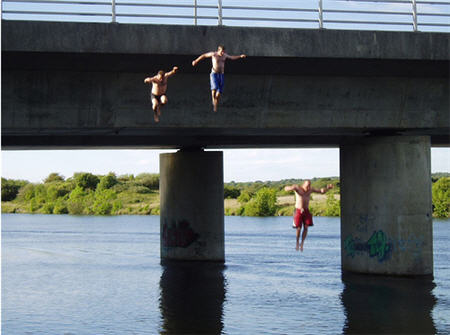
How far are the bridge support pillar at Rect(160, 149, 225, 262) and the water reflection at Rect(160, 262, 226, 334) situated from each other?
2.83 feet

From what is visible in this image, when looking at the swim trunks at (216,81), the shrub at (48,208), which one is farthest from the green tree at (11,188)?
the swim trunks at (216,81)

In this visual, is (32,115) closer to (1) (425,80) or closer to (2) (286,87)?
(2) (286,87)

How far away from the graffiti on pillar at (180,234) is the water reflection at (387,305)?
1039cm

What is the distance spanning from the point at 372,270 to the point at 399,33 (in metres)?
10.8

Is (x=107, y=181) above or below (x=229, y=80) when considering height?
above

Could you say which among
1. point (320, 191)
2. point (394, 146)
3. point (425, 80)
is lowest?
point (320, 191)

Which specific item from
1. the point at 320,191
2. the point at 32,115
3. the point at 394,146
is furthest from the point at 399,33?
the point at 320,191

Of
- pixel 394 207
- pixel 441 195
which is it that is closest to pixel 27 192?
pixel 441 195

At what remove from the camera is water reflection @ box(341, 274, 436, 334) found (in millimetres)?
27406

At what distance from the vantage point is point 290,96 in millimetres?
32094

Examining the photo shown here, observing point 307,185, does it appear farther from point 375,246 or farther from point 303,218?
point 375,246

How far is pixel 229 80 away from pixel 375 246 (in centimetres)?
1010

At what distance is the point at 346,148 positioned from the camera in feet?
125

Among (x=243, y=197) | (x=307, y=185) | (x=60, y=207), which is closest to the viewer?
(x=307, y=185)
